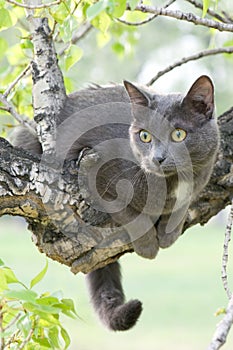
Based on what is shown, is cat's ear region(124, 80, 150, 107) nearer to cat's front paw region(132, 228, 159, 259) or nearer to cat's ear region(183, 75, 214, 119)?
cat's ear region(183, 75, 214, 119)

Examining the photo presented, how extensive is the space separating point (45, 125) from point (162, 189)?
1.31 ft

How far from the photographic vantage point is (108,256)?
1.63 m

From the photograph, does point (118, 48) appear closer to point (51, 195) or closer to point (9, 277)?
point (51, 195)

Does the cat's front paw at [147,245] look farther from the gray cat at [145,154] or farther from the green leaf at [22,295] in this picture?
the green leaf at [22,295]

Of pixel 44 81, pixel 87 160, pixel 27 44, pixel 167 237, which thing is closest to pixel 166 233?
pixel 167 237

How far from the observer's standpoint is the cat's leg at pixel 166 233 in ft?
5.73

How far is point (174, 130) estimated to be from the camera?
162 cm

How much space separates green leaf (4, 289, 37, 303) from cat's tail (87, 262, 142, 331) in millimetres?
810

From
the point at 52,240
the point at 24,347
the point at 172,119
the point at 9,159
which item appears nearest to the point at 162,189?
the point at 172,119

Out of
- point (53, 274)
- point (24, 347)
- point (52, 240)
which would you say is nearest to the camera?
point (24, 347)

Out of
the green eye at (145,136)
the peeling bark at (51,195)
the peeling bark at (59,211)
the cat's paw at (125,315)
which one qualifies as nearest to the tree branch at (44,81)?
the peeling bark at (51,195)

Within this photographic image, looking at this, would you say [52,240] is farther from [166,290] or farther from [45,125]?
[166,290]

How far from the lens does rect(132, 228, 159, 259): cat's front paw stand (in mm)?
1698

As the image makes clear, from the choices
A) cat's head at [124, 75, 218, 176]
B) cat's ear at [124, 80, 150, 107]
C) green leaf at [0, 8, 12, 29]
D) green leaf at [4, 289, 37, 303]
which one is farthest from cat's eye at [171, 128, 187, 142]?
green leaf at [4, 289, 37, 303]
